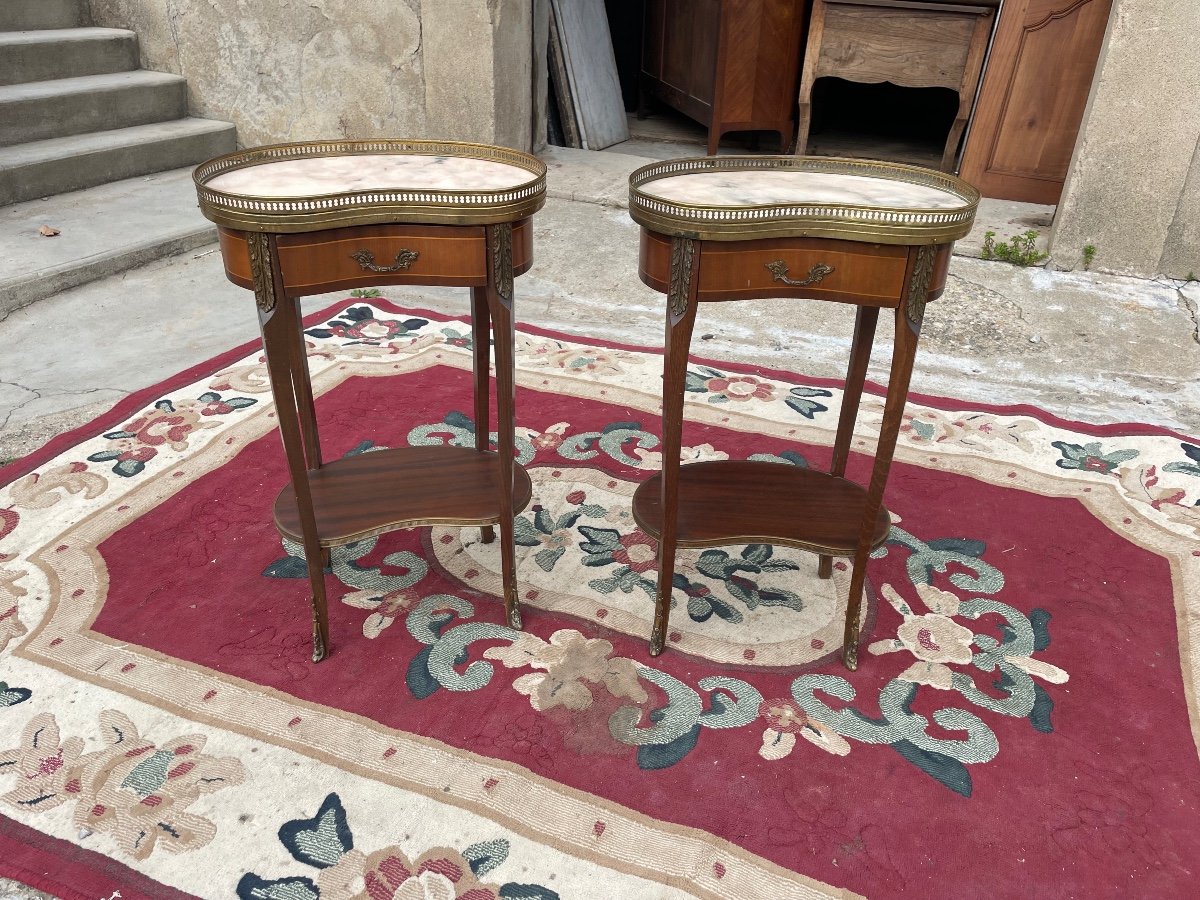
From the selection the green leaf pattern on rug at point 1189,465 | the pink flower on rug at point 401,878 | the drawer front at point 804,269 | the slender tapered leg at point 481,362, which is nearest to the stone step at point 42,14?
the slender tapered leg at point 481,362

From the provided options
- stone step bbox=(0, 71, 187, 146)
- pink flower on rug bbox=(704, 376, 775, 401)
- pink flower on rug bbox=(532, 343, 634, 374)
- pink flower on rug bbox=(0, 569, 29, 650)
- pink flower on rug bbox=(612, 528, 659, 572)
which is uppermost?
stone step bbox=(0, 71, 187, 146)

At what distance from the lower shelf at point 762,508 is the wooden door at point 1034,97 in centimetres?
317

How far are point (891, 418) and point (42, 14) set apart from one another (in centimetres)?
543

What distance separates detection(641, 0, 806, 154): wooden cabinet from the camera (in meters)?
5.13

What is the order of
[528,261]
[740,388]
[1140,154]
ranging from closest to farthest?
1. [528,261]
2. [740,388]
3. [1140,154]

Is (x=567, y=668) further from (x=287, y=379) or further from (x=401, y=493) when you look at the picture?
(x=287, y=379)

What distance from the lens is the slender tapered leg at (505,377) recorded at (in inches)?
64.5

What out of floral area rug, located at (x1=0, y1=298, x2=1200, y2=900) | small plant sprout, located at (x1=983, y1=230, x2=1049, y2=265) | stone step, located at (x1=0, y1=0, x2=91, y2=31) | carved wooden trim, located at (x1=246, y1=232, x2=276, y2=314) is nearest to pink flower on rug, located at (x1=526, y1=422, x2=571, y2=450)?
floral area rug, located at (x1=0, y1=298, x2=1200, y2=900)

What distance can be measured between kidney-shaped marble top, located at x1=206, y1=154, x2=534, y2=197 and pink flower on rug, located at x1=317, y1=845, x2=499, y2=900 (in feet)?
3.66

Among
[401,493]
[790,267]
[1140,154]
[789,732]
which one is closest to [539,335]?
[401,493]

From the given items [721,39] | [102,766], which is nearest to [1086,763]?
[102,766]

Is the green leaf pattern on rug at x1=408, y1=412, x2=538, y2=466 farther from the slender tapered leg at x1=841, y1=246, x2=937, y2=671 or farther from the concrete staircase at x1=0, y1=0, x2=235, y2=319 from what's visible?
the concrete staircase at x1=0, y1=0, x2=235, y2=319

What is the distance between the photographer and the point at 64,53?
Answer: 4.75 metres

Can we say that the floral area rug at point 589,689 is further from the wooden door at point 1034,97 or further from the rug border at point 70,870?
the wooden door at point 1034,97
